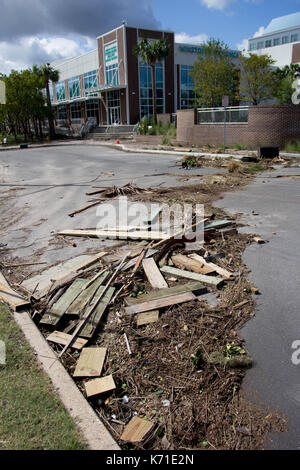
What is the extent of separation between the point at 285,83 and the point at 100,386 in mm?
41568

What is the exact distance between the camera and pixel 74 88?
70188 mm

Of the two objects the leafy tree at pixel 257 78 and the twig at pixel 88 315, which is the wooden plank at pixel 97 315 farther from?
the leafy tree at pixel 257 78

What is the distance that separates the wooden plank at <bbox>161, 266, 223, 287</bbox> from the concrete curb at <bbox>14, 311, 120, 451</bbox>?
2.30m

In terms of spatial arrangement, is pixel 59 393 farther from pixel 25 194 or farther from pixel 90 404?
pixel 25 194

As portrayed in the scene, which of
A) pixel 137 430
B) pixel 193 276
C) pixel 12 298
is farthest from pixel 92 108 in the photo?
pixel 137 430

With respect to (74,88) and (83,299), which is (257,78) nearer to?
(74,88)

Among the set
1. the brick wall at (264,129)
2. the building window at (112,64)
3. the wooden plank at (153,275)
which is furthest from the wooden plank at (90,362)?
the building window at (112,64)

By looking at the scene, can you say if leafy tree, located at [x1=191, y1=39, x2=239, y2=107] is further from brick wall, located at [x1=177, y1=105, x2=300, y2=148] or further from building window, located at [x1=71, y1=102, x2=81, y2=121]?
building window, located at [x1=71, y1=102, x2=81, y2=121]

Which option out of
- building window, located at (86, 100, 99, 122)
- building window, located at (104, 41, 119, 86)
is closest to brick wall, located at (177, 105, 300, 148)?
building window, located at (104, 41, 119, 86)

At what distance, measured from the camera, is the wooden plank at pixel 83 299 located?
5.02m

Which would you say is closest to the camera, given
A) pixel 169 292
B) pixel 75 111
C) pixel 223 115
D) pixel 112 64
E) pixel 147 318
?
pixel 147 318

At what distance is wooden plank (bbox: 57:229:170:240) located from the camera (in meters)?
7.55

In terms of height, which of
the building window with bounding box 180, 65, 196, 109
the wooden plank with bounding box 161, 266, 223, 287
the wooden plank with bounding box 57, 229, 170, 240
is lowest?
the wooden plank with bounding box 161, 266, 223, 287

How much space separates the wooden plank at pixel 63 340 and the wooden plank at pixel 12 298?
776 mm
